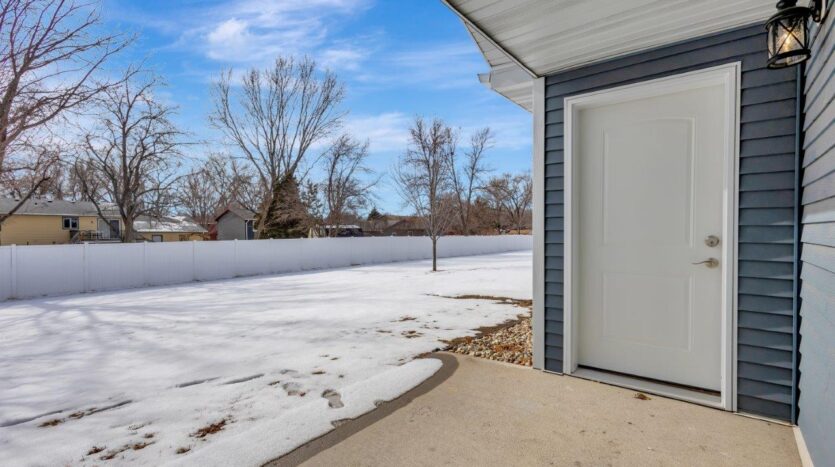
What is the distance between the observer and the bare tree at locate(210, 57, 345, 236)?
57.2 feet

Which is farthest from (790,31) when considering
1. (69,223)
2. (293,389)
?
(69,223)

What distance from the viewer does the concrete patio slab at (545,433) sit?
190 cm

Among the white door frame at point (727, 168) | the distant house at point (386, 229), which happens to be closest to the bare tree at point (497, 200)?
the distant house at point (386, 229)

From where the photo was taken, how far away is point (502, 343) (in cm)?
386

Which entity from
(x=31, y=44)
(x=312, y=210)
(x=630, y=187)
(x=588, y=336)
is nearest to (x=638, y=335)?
(x=588, y=336)

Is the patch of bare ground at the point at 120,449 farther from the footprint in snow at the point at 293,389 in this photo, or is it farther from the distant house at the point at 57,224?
the distant house at the point at 57,224

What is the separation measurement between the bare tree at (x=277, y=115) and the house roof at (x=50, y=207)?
1097 cm

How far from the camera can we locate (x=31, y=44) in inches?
269

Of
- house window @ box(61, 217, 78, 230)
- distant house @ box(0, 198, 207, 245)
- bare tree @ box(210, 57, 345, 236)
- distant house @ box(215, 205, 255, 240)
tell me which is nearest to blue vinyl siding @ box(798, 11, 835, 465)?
bare tree @ box(210, 57, 345, 236)

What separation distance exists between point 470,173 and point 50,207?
74.6 ft

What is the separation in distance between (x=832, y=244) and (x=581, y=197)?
157cm

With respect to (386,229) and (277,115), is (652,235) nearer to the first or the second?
(277,115)

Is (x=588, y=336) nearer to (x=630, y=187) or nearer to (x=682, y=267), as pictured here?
(x=682, y=267)

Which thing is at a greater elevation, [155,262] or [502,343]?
[155,262]
